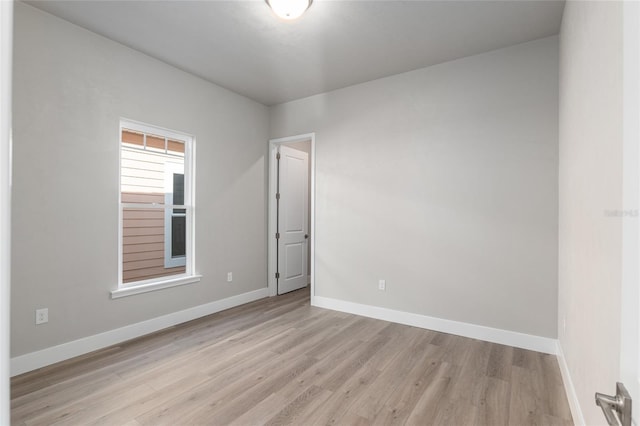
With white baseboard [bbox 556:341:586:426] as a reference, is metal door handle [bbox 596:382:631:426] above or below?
above

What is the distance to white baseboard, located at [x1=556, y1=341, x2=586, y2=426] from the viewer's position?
1876 mm

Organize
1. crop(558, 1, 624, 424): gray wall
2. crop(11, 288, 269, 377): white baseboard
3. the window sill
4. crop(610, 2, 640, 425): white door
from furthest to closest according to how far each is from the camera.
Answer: the window sill → crop(11, 288, 269, 377): white baseboard → crop(558, 1, 624, 424): gray wall → crop(610, 2, 640, 425): white door

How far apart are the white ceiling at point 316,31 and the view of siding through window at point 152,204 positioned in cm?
101

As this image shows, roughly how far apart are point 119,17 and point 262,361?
325 centimetres

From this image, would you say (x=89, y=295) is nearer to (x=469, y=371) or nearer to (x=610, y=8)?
(x=469, y=371)

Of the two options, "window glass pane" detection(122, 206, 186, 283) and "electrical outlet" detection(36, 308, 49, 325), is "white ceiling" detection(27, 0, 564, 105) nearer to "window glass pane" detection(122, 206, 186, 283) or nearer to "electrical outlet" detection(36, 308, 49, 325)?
"window glass pane" detection(122, 206, 186, 283)

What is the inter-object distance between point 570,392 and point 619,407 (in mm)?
2033

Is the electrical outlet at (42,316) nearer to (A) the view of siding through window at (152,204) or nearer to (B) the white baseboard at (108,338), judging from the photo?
(B) the white baseboard at (108,338)

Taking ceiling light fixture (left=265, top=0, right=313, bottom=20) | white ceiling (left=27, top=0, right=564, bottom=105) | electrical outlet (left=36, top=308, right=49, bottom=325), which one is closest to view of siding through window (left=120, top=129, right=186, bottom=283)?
white ceiling (left=27, top=0, right=564, bottom=105)

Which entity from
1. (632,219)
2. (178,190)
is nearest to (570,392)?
(632,219)

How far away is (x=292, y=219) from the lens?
5344 millimetres

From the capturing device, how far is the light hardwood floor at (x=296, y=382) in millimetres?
2053

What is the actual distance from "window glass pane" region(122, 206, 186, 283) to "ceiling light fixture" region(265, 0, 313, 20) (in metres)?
2.62

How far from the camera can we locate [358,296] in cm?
413
